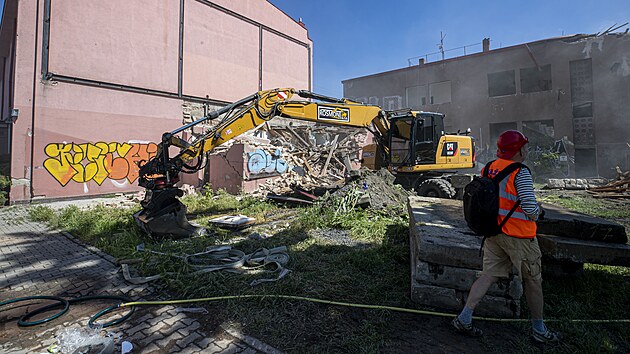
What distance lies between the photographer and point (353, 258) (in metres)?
4.30

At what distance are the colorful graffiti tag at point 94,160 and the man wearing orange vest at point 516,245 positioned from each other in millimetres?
10681

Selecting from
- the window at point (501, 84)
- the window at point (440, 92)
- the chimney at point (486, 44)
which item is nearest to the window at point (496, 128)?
the window at point (501, 84)

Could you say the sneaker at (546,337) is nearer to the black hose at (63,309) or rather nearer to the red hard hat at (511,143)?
the red hard hat at (511,143)

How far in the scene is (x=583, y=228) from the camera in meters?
3.46

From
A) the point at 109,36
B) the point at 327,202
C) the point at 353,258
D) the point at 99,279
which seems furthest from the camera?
the point at 109,36

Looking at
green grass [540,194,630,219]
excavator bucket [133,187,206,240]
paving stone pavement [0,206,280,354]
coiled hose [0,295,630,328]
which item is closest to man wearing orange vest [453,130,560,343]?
coiled hose [0,295,630,328]

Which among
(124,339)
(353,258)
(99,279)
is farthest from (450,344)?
(99,279)

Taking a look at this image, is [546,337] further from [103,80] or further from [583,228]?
[103,80]

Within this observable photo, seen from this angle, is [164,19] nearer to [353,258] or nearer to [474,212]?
[353,258]

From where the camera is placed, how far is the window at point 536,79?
20422 millimetres

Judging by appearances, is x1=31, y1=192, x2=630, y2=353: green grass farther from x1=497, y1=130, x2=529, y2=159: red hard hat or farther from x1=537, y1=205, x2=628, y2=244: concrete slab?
x1=497, y1=130, x2=529, y2=159: red hard hat

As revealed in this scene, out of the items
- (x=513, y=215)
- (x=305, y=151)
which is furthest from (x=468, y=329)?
(x=305, y=151)

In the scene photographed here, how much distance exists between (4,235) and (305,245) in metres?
A: 6.41

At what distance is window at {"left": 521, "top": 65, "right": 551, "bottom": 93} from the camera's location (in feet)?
67.0
